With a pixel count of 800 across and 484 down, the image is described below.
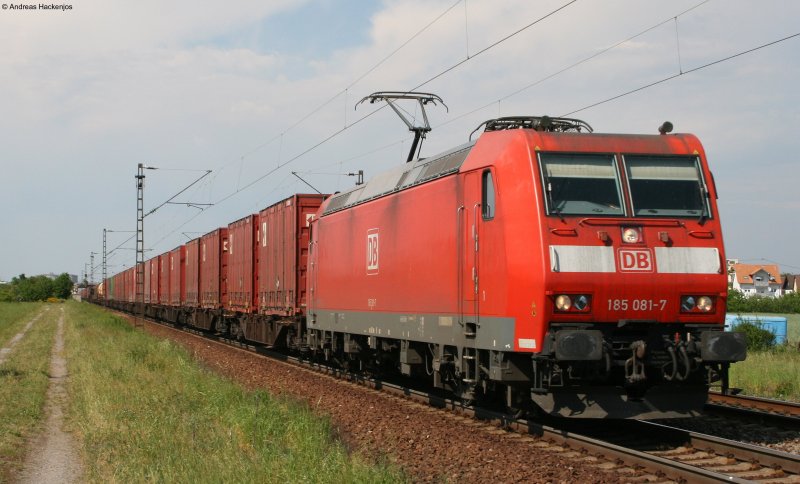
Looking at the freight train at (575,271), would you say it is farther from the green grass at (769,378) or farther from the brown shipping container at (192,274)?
the brown shipping container at (192,274)

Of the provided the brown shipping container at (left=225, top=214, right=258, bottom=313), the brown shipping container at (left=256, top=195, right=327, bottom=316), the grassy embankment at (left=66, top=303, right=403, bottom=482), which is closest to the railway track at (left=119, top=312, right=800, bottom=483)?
the grassy embankment at (left=66, top=303, right=403, bottom=482)

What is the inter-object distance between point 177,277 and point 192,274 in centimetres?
522

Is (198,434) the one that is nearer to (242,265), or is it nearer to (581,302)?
(581,302)

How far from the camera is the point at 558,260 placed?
9297 mm

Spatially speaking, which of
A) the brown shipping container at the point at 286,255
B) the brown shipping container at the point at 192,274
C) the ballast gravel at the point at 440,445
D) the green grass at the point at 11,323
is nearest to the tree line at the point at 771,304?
the brown shipping container at the point at 192,274

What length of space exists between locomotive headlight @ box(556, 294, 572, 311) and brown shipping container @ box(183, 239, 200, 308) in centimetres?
2888

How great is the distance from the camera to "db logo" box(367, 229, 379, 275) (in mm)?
14607

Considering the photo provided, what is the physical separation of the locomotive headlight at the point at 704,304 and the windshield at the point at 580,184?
4.32ft

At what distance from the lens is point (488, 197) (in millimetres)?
10469

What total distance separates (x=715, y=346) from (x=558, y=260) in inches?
75.5

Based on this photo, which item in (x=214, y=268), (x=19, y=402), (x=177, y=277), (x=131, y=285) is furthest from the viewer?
(x=131, y=285)

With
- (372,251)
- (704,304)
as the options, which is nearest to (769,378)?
(704,304)

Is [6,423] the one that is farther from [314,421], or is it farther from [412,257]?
[412,257]

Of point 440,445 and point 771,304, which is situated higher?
point 771,304
